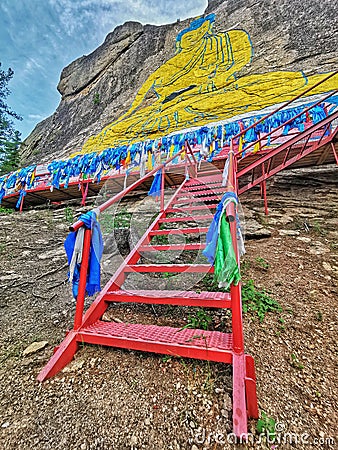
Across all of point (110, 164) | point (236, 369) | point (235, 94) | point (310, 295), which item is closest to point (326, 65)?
point (235, 94)

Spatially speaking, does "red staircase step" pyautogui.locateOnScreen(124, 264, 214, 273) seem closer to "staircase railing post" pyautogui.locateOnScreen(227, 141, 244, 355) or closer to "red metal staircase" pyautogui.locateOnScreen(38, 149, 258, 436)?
"red metal staircase" pyautogui.locateOnScreen(38, 149, 258, 436)

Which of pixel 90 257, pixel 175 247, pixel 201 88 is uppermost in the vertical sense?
pixel 201 88

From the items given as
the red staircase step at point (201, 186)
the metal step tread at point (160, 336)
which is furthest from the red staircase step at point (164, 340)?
the red staircase step at point (201, 186)

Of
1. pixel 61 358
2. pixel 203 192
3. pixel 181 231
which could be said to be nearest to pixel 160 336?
pixel 61 358

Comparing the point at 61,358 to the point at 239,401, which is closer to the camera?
the point at 239,401

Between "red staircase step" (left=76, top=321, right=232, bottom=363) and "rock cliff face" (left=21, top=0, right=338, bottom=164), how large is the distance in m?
11.7

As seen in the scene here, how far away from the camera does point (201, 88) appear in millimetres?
11320

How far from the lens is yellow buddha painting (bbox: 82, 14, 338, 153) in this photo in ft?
29.9

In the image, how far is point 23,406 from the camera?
4.41 ft

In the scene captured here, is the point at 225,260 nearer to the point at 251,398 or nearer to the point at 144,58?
A: the point at 251,398

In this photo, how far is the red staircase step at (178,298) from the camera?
5.73 ft

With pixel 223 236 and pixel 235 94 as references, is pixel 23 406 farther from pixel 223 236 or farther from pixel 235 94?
pixel 235 94

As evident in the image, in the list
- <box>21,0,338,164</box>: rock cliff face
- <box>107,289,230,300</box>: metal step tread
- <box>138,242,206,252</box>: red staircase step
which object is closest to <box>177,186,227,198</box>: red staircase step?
<box>138,242,206,252</box>: red staircase step

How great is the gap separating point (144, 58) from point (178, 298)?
18.7m
